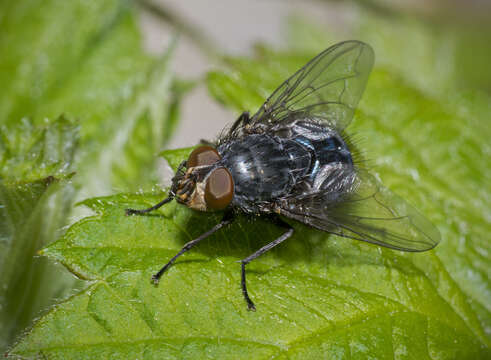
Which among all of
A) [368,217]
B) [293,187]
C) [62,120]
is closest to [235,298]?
[293,187]

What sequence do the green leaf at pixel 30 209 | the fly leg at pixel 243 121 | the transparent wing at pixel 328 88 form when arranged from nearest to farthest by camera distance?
the green leaf at pixel 30 209, the fly leg at pixel 243 121, the transparent wing at pixel 328 88

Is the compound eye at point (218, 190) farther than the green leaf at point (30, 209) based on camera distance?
No

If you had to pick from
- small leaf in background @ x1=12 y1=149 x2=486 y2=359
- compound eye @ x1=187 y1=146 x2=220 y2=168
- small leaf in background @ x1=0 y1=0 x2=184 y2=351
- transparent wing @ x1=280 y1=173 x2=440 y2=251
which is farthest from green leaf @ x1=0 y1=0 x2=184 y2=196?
transparent wing @ x1=280 y1=173 x2=440 y2=251

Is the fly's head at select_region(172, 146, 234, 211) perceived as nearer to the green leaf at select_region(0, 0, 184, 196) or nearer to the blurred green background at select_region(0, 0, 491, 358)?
the blurred green background at select_region(0, 0, 491, 358)

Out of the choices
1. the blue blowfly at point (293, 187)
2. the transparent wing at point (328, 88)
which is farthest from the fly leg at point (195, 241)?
the transparent wing at point (328, 88)

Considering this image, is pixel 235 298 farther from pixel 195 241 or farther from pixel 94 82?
pixel 94 82

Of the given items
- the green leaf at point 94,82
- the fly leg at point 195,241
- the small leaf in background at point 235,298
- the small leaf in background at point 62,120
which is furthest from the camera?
the green leaf at point 94,82

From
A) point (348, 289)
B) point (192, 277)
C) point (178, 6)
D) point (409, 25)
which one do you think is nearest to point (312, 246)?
point (348, 289)

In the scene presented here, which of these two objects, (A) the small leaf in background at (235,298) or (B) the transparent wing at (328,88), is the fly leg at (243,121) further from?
(A) the small leaf in background at (235,298)
